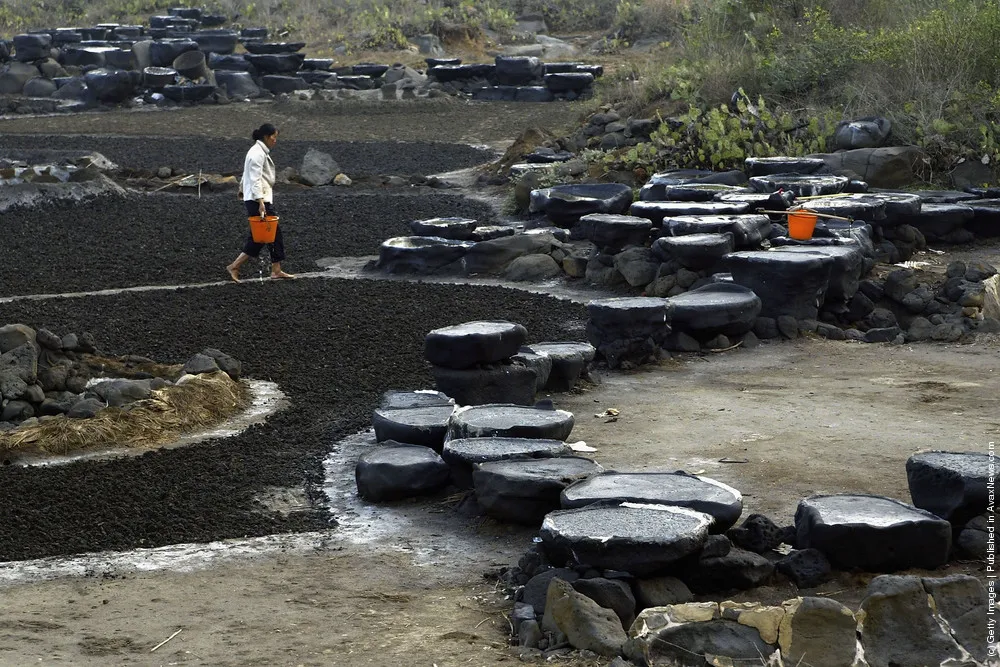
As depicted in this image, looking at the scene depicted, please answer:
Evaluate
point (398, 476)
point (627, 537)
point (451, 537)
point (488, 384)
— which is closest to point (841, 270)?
point (488, 384)

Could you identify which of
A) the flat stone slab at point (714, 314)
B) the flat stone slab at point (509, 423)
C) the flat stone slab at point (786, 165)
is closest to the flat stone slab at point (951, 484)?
the flat stone slab at point (509, 423)

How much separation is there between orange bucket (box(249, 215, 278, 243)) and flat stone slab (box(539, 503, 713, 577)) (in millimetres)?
7741

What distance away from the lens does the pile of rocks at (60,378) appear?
7.99m

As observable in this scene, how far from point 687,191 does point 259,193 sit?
177 inches

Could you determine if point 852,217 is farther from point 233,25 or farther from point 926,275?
point 233,25

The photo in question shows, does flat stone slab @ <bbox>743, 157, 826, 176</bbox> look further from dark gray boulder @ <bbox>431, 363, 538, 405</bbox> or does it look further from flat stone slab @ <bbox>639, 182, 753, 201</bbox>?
dark gray boulder @ <bbox>431, 363, 538, 405</bbox>

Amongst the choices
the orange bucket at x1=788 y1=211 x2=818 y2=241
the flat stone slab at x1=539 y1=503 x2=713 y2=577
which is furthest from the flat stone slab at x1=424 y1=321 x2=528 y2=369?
the orange bucket at x1=788 y1=211 x2=818 y2=241

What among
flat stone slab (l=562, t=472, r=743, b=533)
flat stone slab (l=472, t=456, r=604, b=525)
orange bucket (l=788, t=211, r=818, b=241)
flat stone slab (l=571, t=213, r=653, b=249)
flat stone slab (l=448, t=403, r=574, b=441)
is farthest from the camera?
flat stone slab (l=571, t=213, r=653, b=249)

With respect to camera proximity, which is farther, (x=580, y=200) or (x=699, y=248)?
(x=580, y=200)

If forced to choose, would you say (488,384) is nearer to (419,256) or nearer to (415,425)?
(415,425)

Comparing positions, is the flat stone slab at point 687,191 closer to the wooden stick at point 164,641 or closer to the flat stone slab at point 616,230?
the flat stone slab at point 616,230

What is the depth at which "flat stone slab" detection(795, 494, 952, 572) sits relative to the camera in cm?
538

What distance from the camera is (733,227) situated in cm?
1202

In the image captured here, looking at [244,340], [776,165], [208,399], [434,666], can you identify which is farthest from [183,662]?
[776,165]
